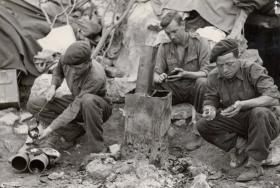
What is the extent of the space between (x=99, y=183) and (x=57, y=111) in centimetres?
142

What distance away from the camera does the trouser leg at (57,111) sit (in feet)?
23.1

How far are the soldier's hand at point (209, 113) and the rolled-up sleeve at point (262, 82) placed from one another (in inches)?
21.6

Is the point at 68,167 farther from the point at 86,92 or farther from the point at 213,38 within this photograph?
the point at 213,38

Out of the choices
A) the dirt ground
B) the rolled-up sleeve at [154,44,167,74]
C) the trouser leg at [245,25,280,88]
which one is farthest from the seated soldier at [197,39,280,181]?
the trouser leg at [245,25,280,88]

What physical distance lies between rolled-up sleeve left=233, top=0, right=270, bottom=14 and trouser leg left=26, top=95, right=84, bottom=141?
10.0ft

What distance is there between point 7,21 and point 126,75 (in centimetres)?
207

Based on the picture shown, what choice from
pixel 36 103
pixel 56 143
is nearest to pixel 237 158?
pixel 56 143

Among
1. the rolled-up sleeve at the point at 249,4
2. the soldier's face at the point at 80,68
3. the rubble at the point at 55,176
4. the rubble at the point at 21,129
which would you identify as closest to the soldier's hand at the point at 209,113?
the soldier's face at the point at 80,68

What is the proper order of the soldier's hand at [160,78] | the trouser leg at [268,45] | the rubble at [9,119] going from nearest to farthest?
the soldier's hand at [160,78], the rubble at [9,119], the trouser leg at [268,45]

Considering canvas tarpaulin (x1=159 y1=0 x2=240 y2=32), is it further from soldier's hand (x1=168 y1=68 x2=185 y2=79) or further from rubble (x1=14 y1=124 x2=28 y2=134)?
rubble (x1=14 y1=124 x2=28 y2=134)

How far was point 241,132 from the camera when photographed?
6.28 metres

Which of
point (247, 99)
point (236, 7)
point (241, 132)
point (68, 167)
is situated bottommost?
point (68, 167)

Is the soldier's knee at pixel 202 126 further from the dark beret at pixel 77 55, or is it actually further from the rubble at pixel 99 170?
the dark beret at pixel 77 55

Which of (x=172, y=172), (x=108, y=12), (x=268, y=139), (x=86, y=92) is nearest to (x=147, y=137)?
(x=172, y=172)
